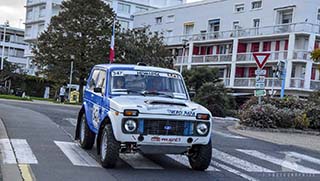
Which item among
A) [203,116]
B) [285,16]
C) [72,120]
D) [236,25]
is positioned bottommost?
[72,120]

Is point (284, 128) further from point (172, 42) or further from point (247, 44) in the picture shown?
point (172, 42)

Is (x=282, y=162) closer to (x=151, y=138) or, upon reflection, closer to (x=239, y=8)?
(x=151, y=138)

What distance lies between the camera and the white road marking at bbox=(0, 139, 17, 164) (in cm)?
932

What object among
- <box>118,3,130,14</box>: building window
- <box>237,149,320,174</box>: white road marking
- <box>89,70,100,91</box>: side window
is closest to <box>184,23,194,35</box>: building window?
<box>118,3,130,14</box>: building window

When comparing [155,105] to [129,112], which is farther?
[155,105]

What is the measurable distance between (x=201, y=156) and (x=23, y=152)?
352 cm

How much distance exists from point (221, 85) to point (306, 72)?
14.4 m

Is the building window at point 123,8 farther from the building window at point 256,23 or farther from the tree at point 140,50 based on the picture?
the tree at point 140,50

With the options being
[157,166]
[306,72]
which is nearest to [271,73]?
[306,72]

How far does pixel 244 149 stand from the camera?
45.5ft

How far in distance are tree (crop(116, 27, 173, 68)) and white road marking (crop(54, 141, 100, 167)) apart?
3441 centimetres

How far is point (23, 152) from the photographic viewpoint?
10344mm

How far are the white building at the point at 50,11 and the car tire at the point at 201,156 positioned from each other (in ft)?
224

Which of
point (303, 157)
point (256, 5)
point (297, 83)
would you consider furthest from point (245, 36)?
point (303, 157)
